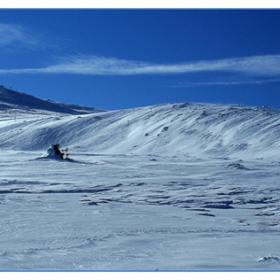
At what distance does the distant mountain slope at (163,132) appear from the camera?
25556 mm

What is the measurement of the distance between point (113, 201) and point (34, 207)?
84.1 inches

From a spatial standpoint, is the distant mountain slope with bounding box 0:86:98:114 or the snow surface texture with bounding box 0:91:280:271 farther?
the distant mountain slope with bounding box 0:86:98:114

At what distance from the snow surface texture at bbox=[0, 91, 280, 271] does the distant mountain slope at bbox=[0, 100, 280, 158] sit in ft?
0.61

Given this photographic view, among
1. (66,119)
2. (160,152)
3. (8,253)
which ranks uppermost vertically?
(66,119)

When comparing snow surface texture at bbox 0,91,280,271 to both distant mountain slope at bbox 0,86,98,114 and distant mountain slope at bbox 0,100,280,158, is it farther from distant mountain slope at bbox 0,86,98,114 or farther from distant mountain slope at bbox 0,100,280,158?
distant mountain slope at bbox 0,86,98,114

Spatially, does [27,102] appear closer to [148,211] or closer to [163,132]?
[163,132]

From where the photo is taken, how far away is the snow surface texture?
233 inches

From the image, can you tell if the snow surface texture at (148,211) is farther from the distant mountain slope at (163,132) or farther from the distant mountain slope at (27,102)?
the distant mountain slope at (27,102)

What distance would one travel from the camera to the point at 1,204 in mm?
10000

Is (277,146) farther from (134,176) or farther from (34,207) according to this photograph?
(34,207)

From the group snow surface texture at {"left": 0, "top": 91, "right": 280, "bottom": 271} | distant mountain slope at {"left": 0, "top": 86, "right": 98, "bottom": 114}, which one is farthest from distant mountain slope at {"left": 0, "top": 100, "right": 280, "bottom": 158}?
distant mountain slope at {"left": 0, "top": 86, "right": 98, "bottom": 114}

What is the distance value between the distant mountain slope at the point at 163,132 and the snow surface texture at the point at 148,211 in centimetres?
18

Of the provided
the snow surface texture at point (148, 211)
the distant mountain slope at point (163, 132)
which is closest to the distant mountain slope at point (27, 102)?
the distant mountain slope at point (163, 132)

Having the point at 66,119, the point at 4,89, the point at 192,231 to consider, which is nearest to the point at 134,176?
the point at 192,231
